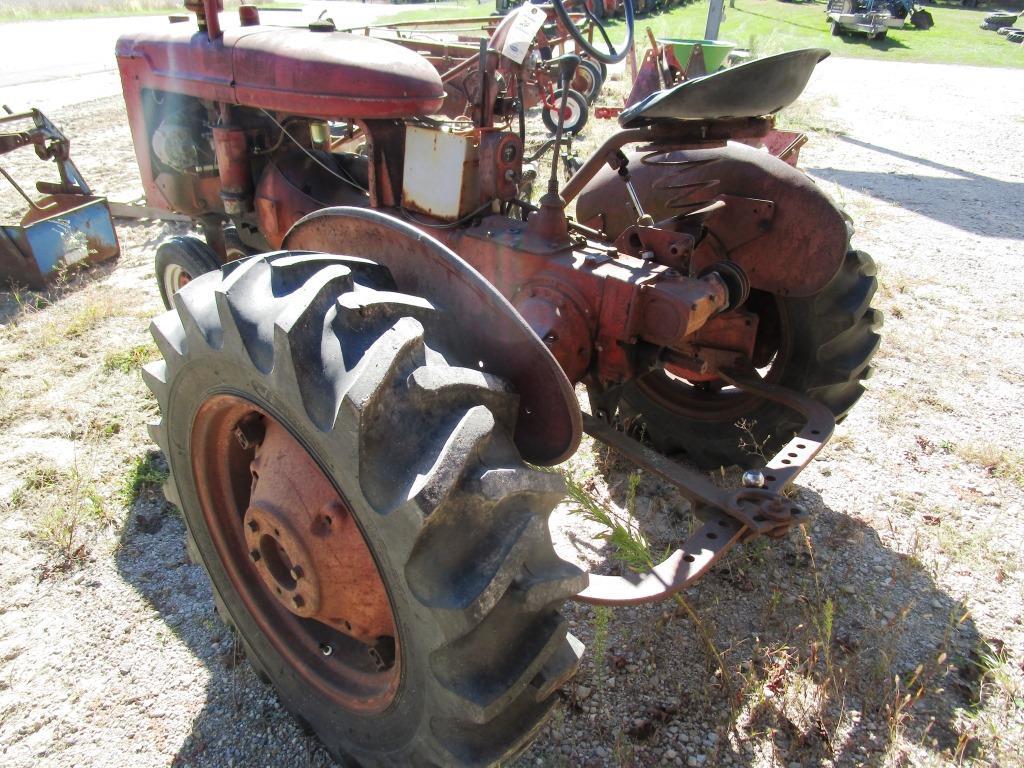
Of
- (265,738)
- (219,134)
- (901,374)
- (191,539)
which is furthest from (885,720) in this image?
(219,134)

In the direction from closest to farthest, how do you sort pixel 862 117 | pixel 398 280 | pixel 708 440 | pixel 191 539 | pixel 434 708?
pixel 434 708, pixel 398 280, pixel 191 539, pixel 708 440, pixel 862 117

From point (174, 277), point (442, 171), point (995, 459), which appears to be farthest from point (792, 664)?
point (174, 277)

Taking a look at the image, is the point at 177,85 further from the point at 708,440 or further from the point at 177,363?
the point at 708,440

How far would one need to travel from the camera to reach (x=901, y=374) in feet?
12.1

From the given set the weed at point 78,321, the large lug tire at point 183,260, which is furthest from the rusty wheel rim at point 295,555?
the weed at point 78,321

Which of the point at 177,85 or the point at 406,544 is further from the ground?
the point at 177,85

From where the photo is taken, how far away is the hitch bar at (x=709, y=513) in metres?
1.63

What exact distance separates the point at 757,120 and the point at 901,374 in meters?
2.24

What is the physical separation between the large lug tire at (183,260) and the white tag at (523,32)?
6.29 feet

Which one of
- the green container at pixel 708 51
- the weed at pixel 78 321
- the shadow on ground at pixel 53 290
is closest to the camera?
the weed at pixel 78 321

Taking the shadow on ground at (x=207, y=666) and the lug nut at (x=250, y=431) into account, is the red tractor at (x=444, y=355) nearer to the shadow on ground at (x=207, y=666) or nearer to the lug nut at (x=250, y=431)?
the lug nut at (x=250, y=431)

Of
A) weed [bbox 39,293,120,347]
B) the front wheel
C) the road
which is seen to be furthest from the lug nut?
the front wheel

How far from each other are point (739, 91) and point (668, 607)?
1546 mm

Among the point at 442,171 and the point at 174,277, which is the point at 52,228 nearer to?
the point at 174,277
